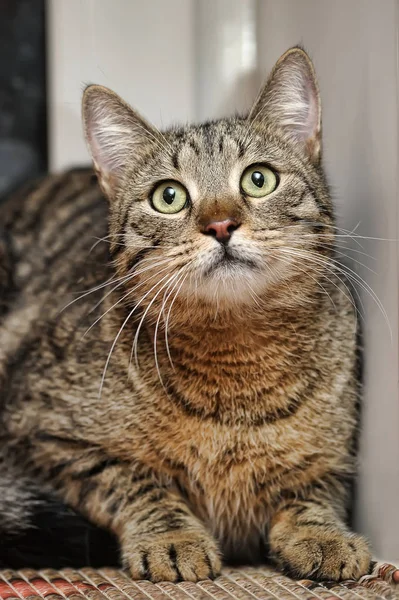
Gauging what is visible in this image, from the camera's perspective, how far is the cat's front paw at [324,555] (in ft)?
4.04

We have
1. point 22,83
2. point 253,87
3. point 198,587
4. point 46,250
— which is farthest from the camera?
point 22,83

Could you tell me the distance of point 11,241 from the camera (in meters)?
2.07

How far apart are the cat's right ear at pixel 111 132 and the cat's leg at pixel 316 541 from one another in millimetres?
709

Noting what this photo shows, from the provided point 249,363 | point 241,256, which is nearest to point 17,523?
point 249,363

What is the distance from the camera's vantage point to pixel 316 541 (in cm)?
129

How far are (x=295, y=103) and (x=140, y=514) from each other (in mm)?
827

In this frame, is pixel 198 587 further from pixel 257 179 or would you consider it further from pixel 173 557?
pixel 257 179

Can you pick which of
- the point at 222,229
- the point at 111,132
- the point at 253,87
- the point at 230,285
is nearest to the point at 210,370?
the point at 230,285

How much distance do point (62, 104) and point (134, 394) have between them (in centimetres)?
109

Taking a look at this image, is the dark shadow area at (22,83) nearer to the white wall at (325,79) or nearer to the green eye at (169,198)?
the white wall at (325,79)

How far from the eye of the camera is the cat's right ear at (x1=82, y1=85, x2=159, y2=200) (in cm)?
143

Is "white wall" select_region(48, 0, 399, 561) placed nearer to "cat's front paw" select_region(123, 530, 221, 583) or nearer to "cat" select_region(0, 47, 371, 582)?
"cat" select_region(0, 47, 371, 582)

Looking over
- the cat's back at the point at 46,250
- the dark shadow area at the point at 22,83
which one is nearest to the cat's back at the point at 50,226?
the cat's back at the point at 46,250

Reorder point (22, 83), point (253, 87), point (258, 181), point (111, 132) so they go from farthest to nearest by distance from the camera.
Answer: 1. point (22, 83)
2. point (253, 87)
3. point (111, 132)
4. point (258, 181)
